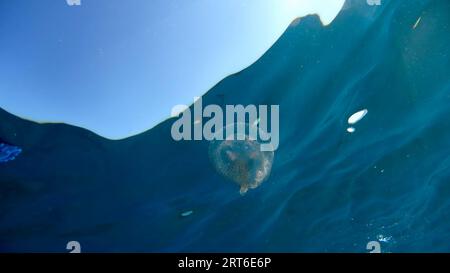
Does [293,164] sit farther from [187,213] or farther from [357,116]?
[187,213]

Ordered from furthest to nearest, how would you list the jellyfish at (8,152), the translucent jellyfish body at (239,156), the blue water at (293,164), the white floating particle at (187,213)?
the white floating particle at (187,213)
the jellyfish at (8,152)
the translucent jellyfish body at (239,156)
the blue water at (293,164)

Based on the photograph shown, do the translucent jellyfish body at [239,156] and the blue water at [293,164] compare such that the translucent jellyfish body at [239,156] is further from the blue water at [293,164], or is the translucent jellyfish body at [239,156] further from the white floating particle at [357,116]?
the white floating particle at [357,116]

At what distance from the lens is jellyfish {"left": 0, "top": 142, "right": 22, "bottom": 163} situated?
8.63 m

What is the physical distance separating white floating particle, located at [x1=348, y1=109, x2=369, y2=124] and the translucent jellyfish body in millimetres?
2378

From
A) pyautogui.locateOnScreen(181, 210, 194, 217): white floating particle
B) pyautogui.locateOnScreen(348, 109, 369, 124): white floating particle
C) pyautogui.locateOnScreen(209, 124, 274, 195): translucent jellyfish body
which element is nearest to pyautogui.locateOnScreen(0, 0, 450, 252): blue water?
pyautogui.locateOnScreen(181, 210, 194, 217): white floating particle

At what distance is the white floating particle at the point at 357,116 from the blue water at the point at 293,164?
0.45 feet

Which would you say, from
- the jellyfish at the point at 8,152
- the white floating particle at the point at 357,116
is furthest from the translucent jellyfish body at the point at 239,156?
the jellyfish at the point at 8,152

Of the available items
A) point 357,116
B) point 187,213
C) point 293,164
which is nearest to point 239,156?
point 293,164

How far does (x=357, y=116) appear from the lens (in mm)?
9133

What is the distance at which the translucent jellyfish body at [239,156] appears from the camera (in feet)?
27.8

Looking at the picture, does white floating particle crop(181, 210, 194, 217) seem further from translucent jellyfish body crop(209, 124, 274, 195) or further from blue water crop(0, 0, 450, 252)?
translucent jellyfish body crop(209, 124, 274, 195)

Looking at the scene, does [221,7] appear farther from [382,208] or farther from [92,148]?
[382,208]

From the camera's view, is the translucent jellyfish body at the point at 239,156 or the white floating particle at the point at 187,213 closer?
the translucent jellyfish body at the point at 239,156
